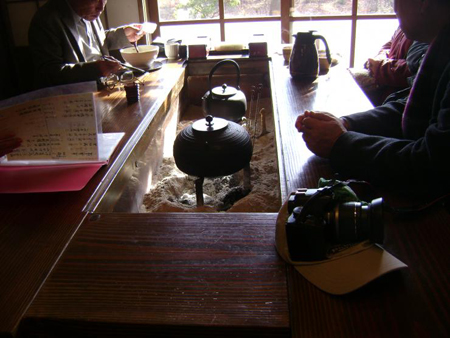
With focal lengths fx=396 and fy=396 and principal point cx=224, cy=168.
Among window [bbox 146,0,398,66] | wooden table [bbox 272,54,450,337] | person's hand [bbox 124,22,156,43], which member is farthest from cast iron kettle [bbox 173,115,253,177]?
window [bbox 146,0,398,66]

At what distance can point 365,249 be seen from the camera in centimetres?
84

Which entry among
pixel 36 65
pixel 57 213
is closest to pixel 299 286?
pixel 57 213

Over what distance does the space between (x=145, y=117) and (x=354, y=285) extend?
1389 mm

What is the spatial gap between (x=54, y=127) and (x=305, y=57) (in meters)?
1.64

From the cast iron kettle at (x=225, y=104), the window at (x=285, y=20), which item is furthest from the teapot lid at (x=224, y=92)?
the window at (x=285, y=20)

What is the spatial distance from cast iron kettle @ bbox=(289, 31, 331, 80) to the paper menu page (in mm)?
1513

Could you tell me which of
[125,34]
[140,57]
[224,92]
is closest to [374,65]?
[224,92]

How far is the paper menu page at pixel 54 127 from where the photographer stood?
3.86 feet

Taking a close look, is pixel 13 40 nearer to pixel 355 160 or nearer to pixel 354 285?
pixel 355 160

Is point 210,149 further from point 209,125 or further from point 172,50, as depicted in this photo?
point 172,50

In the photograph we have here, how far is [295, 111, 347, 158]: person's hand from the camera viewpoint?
131 cm

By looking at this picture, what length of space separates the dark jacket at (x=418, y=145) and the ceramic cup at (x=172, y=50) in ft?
7.31

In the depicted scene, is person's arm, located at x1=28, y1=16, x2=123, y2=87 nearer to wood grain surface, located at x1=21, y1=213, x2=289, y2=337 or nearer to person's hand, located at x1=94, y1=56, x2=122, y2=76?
person's hand, located at x1=94, y1=56, x2=122, y2=76

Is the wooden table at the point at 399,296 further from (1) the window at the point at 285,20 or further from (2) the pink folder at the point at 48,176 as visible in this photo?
(1) the window at the point at 285,20
